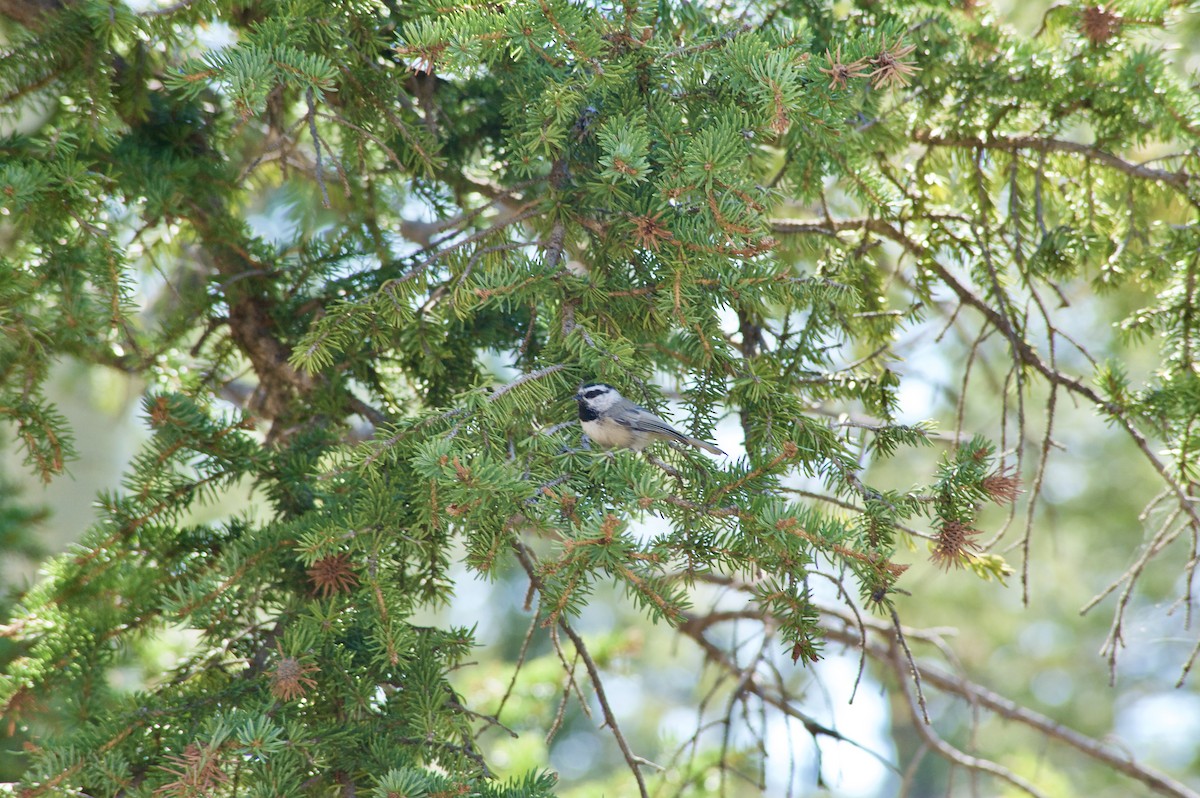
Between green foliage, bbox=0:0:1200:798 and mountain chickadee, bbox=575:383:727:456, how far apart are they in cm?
5

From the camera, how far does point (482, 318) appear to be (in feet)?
10.2

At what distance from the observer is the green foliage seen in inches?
84.4

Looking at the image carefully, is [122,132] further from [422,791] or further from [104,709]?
[422,791]

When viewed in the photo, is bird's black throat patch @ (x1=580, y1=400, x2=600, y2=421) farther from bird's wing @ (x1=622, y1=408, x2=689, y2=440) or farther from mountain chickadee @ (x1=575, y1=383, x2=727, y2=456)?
bird's wing @ (x1=622, y1=408, x2=689, y2=440)

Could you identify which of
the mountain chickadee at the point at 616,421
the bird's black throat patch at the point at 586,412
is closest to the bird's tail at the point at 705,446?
the mountain chickadee at the point at 616,421

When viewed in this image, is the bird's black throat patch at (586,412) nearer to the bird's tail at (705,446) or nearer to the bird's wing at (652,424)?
the bird's wing at (652,424)

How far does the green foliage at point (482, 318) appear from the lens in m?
2.14

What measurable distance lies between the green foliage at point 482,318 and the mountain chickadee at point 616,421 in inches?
2.0

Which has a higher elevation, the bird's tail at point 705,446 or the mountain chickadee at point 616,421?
the mountain chickadee at point 616,421

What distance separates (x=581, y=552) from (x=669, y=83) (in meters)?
1.38

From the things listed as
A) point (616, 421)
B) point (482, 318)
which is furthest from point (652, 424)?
point (482, 318)

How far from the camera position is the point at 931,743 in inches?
142

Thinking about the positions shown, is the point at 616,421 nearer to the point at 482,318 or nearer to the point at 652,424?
the point at 652,424

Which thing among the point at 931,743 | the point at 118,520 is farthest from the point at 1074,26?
the point at 118,520
